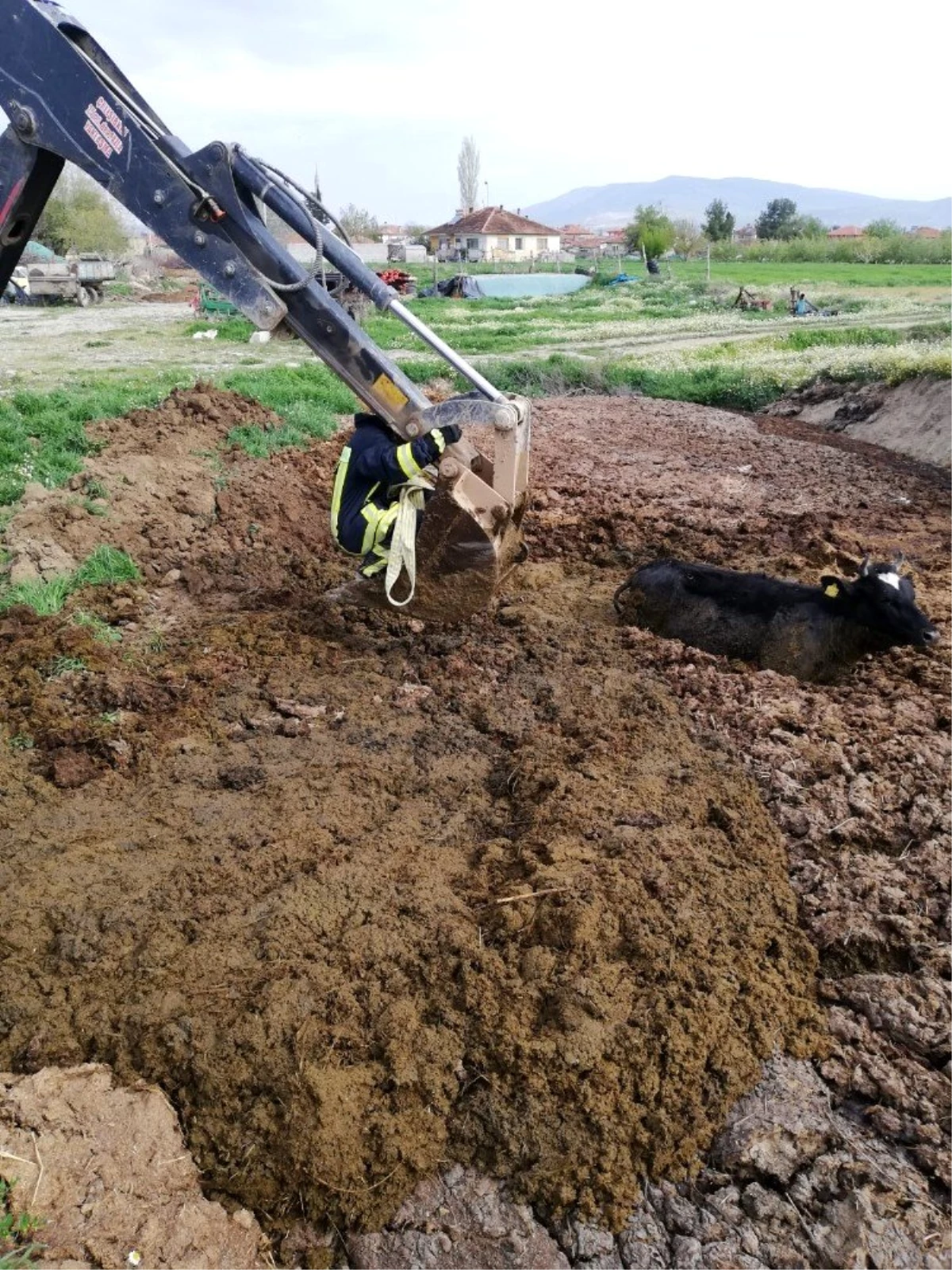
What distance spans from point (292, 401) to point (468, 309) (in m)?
25.1

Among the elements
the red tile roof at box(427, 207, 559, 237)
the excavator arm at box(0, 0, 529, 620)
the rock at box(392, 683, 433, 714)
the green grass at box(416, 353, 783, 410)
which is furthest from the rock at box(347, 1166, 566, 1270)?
the red tile roof at box(427, 207, 559, 237)

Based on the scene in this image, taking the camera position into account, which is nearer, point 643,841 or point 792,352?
point 643,841

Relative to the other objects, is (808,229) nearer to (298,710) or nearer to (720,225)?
(720,225)

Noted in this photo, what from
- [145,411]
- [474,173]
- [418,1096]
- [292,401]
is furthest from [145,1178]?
[474,173]

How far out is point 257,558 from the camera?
26.9 feet

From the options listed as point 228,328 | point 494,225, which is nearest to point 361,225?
point 494,225

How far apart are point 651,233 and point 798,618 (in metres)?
72.2

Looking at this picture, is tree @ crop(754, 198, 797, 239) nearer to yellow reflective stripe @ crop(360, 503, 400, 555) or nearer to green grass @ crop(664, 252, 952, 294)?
green grass @ crop(664, 252, 952, 294)

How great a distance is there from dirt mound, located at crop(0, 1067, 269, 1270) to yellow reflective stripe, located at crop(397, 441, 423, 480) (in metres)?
3.50

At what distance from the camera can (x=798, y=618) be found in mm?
6242

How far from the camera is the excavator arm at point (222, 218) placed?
5.15 metres

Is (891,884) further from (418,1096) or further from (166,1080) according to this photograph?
(166,1080)

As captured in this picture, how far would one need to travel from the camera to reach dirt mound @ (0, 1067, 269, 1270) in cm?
273

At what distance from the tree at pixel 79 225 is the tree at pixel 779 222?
5797cm
